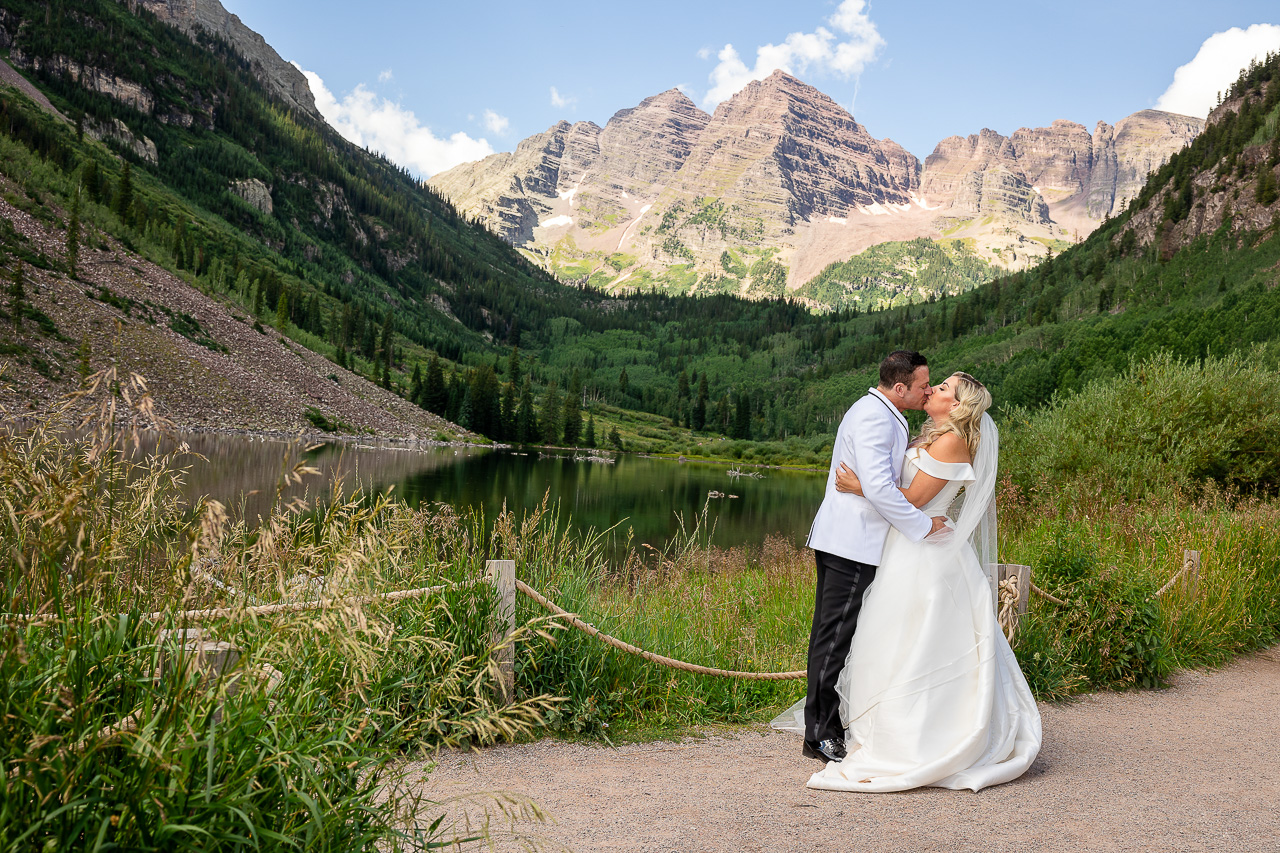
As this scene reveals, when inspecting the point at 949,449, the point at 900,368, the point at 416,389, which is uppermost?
the point at 416,389

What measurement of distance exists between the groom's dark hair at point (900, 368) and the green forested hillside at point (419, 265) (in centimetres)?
4439

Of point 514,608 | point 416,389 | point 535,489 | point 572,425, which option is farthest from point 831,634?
point 572,425

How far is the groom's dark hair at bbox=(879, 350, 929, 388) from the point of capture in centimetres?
488

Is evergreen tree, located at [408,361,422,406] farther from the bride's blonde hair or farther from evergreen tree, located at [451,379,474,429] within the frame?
the bride's blonde hair

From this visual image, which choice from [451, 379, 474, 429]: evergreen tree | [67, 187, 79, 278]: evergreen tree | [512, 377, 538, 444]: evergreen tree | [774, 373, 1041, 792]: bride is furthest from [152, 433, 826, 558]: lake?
[512, 377, 538, 444]: evergreen tree

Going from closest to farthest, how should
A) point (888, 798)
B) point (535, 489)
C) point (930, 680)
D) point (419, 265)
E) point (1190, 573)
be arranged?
point (888, 798), point (930, 680), point (1190, 573), point (535, 489), point (419, 265)

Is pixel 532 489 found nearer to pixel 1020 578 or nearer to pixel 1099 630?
pixel 1099 630

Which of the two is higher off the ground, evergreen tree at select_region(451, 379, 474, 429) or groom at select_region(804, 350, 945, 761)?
evergreen tree at select_region(451, 379, 474, 429)

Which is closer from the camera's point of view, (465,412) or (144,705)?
(144,705)

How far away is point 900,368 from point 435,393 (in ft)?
303

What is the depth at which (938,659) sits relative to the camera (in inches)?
184

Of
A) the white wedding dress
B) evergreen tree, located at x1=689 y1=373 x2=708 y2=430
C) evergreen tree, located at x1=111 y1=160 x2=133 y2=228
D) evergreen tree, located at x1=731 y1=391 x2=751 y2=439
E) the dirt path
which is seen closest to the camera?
the dirt path

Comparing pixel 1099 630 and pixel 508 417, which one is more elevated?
pixel 508 417

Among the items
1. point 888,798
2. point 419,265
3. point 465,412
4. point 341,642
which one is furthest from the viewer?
point 419,265
